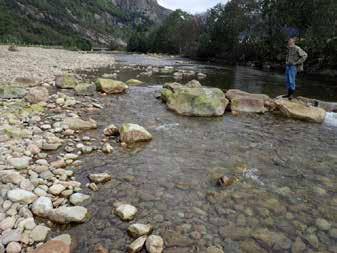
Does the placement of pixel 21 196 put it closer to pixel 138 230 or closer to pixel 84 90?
pixel 138 230

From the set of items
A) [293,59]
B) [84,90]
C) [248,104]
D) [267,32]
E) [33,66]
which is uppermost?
[267,32]

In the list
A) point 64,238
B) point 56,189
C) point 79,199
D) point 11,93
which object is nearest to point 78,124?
point 56,189

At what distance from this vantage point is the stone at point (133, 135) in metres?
7.86

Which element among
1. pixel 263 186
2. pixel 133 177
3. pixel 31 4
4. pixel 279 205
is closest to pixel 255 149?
pixel 263 186

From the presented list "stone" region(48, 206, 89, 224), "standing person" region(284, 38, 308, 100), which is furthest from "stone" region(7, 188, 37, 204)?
"standing person" region(284, 38, 308, 100)

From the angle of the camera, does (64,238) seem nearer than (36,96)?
Yes

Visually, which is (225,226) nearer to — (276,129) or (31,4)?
(276,129)

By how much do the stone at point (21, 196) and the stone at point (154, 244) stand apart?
80.3 inches

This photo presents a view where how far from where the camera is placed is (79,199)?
506 cm

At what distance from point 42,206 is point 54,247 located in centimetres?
101

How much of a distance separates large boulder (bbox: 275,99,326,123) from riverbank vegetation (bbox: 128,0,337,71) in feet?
77.7

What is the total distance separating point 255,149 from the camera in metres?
7.85

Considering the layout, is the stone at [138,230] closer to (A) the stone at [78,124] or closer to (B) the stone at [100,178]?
→ (B) the stone at [100,178]

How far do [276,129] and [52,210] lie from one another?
738 centimetres
